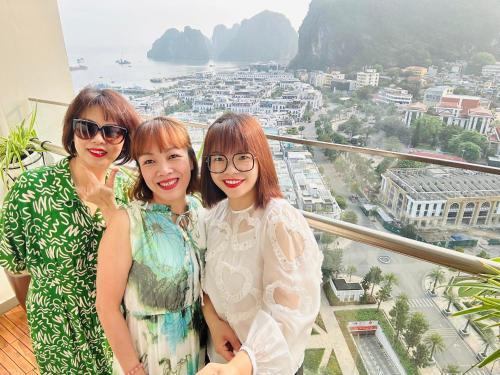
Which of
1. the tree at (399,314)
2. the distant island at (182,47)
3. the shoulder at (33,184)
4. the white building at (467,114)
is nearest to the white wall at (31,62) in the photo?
the distant island at (182,47)

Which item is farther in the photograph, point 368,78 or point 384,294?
point 368,78

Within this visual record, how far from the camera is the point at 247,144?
88 centimetres

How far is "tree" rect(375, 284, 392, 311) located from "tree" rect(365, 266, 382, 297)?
0.03 meters

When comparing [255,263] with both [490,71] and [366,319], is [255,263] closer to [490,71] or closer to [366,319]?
[366,319]

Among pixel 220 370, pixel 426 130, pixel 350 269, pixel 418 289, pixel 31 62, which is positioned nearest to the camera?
pixel 220 370

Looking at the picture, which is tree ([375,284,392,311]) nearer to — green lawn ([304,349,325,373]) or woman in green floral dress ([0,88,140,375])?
green lawn ([304,349,325,373])

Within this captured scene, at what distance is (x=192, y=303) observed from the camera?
103cm

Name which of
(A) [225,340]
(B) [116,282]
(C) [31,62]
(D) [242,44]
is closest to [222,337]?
(A) [225,340]

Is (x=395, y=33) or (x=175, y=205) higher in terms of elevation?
(x=395, y=33)

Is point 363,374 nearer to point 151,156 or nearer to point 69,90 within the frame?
point 151,156

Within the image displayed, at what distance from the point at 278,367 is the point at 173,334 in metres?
0.37

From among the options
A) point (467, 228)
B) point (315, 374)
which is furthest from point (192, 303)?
point (467, 228)

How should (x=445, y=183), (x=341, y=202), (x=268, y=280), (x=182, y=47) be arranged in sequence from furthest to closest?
(x=182, y=47), (x=445, y=183), (x=341, y=202), (x=268, y=280)

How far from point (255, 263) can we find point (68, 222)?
2.54 feet
